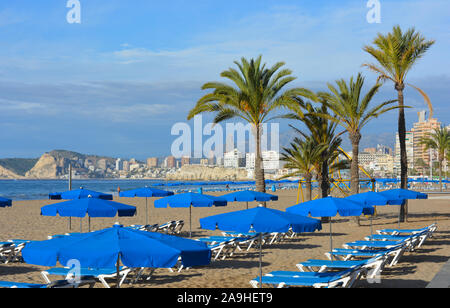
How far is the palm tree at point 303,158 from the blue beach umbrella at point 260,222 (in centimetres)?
1472

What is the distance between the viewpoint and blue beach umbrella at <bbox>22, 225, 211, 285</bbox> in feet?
17.6

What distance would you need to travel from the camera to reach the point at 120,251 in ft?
17.6

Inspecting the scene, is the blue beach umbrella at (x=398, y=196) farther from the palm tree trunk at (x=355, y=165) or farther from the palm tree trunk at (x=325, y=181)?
the palm tree trunk at (x=325, y=181)

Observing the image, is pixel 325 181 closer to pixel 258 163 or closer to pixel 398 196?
pixel 258 163

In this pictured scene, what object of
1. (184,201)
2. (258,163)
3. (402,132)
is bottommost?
(184,201)

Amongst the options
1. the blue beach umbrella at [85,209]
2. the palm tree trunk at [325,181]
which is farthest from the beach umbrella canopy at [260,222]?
the palm tree trunk at [325,181]

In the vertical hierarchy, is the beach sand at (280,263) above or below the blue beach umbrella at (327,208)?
below

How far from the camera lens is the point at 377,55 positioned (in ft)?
72.2

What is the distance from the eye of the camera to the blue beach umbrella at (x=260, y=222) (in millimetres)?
8023

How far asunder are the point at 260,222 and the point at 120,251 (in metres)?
3.14

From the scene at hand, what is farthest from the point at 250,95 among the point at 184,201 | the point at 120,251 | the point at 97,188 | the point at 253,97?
the point at 97,188

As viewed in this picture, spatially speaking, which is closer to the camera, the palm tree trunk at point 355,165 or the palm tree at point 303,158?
the palm tree trunk at point 355,165
